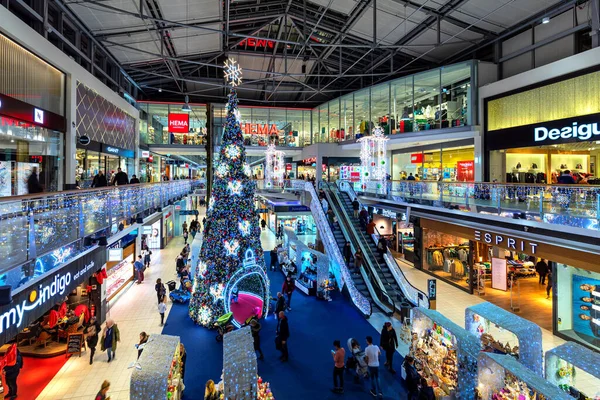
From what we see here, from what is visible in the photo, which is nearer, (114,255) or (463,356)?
(463,356)

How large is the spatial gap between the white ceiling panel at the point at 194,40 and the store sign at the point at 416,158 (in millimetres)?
15253

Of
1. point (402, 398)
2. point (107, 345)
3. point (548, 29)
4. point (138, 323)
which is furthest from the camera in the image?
point (548, 29)

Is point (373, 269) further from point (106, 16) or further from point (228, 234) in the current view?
point (106, 16)

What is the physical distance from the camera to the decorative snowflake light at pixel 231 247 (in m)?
10.6

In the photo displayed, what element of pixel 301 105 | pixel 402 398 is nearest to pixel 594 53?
pixel 402 398

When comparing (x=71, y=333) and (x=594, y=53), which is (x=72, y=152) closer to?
(x=71, y=333)

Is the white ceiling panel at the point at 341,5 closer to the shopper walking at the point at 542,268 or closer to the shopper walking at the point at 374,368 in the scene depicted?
the shopper walking at the point at 542,268

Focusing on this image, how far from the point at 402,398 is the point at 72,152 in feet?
43.2

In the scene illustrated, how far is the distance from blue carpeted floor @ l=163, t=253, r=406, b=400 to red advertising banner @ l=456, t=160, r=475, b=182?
37.4ft

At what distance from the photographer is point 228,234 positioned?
422 inches

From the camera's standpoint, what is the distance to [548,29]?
15.4m

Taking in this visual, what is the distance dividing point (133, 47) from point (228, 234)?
12639mm

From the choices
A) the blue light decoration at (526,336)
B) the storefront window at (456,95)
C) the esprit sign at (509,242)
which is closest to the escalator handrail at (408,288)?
the esprit sign at (509,242)

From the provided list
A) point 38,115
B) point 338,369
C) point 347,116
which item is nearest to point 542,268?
point 338,369
